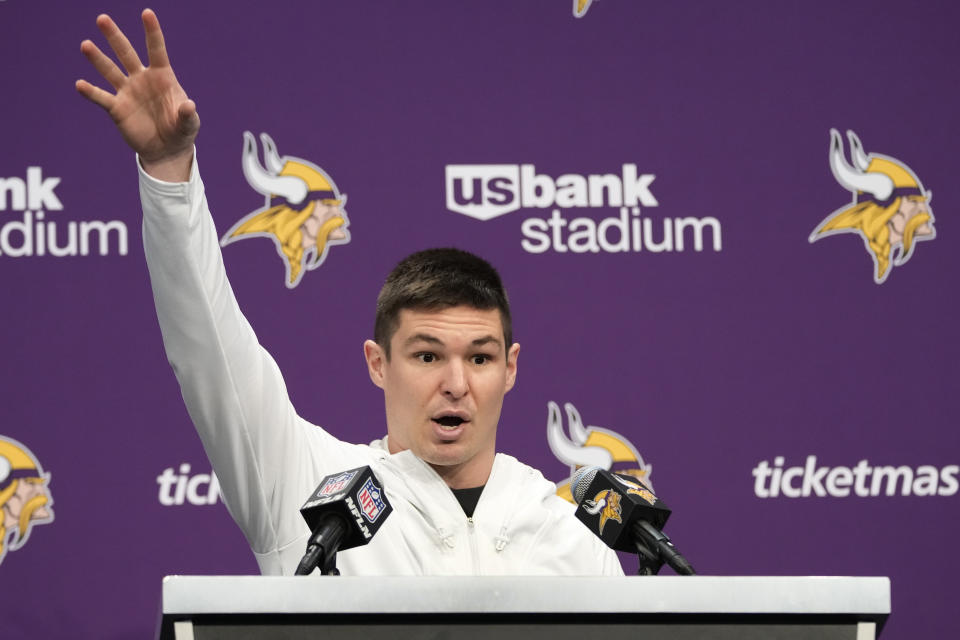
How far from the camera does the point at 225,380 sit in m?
2.00

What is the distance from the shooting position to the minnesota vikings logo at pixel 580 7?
341 centimetres

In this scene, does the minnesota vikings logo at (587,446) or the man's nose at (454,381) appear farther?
the minnesota vikings logo at (587,446)

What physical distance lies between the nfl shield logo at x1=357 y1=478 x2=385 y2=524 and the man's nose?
0.67m

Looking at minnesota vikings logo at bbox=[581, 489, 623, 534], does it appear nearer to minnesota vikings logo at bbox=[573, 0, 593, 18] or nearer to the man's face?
the man's face

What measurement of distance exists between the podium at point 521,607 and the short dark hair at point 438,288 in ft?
3.77

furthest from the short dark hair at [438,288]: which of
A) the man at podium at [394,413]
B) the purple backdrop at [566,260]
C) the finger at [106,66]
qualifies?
the purple backdrop at [566,260]

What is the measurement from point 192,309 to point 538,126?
5.31 ft

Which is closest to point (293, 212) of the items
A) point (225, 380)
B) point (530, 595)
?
point (225, 380)

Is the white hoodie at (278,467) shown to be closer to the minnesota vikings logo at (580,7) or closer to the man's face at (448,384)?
the man's face at (448,384)

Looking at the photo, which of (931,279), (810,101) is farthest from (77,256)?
(931,279)

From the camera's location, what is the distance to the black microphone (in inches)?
57.3

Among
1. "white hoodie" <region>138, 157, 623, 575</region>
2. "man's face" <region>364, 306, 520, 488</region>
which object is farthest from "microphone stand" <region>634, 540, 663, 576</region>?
"man's face" <region>364, 306, 520, 488</region>

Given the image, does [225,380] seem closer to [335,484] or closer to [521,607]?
[335,484]

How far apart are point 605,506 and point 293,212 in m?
1.73
